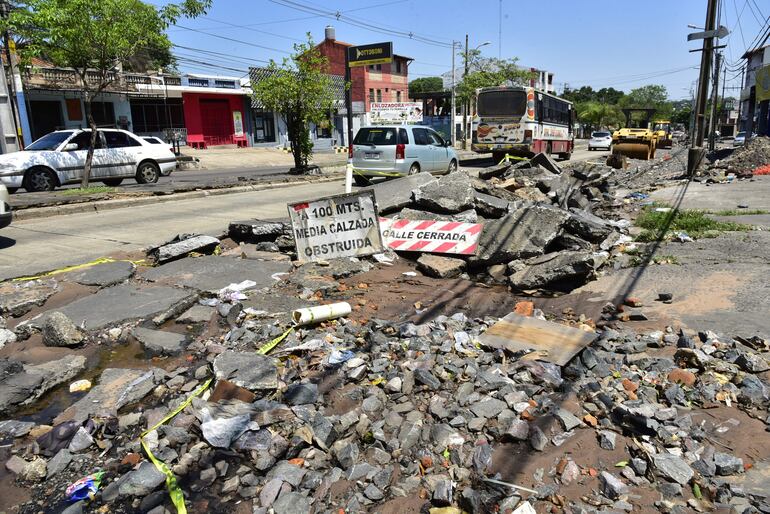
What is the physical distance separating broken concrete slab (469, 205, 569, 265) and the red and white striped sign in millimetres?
166

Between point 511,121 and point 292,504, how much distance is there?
76.3 ft

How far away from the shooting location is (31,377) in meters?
4.10

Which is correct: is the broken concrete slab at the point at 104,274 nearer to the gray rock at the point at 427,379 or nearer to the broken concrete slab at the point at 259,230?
the broken concrete slab at the point at 259,230

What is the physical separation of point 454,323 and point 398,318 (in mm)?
615

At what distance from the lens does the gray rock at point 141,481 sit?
2945mm

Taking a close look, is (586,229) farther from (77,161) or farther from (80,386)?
(77,161)

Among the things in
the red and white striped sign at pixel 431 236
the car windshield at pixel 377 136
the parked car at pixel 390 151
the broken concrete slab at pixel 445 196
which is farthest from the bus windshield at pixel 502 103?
the red and white striped sign at pixel 431 236

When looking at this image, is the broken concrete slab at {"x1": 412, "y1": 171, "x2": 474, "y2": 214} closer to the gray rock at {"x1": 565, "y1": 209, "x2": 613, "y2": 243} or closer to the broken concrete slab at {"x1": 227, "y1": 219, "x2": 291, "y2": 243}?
the gray rock at {"x1": 565, "y1": 209, "x2": 613, "y2": 243}

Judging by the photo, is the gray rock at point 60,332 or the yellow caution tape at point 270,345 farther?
the gray rock at point 60,332

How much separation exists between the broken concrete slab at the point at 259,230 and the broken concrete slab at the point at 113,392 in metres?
3.99

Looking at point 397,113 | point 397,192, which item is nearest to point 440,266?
point 397,192

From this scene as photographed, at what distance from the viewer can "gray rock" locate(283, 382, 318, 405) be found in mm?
3719

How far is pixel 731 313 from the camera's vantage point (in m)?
5.16

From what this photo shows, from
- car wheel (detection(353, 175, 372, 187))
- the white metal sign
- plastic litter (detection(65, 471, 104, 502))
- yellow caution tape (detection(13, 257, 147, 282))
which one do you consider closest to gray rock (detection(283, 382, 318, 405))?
plastic litter (detection(65, 471, 104, 502))
